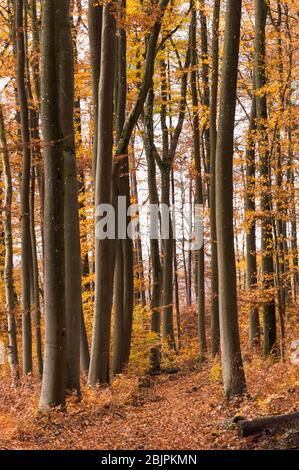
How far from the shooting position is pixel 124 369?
15.0m

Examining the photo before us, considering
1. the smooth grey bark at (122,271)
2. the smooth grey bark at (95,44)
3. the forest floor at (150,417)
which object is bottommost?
the forest floor at (150,417)

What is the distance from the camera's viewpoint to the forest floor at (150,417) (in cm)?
750

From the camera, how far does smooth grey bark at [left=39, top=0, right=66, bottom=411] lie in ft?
29.1

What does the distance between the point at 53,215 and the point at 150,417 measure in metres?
3.83

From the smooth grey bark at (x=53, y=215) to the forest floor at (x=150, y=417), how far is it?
2.37 feet

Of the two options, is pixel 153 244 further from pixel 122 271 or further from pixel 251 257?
pixel 251 257

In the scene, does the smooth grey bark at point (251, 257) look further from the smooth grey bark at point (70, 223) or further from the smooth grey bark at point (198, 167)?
the smooth grey bark at point (70, 223)

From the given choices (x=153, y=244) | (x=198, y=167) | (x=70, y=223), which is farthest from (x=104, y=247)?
(x=198, y=167)

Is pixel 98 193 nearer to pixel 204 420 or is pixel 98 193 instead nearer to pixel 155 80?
pixel 204 420

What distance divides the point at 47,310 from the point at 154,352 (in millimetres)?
9098

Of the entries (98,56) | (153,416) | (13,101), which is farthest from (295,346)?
(13,101)

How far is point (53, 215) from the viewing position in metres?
8.88

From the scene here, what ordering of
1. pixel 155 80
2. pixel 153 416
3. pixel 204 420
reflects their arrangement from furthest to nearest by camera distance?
pixel 155 80
pixel 153 416
pixel 204 420

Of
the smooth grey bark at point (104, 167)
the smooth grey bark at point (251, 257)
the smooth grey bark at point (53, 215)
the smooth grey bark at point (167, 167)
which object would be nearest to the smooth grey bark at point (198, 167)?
the smooth grey bark at point (167, 167)
